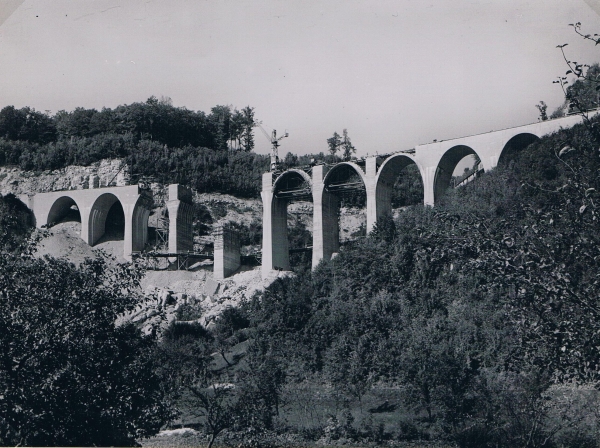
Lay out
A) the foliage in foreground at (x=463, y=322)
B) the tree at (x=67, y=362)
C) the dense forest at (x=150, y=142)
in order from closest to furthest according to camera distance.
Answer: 1. the foliage in foreground at (x=463, y=322)
2. the tree at (x=67, y=362)
3. the dense forest at (x=150, y=142)

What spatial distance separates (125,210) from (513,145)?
20.8 metres

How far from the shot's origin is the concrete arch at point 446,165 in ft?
109

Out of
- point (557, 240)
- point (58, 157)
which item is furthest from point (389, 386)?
point (58, 157)

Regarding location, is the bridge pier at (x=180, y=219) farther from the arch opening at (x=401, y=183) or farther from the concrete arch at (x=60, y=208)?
the arch opening at (x=401, y=183)

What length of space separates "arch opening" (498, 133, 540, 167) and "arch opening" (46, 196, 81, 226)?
82.4 ft

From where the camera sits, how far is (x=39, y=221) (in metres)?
43.7

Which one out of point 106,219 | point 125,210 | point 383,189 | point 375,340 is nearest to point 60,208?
point 106,219

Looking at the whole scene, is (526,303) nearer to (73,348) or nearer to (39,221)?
(73,348)

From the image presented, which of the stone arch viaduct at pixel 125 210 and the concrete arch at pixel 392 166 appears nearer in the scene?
the concrete arch at pixel 392 166

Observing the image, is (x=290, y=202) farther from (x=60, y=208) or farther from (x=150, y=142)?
(x=150, y=142)

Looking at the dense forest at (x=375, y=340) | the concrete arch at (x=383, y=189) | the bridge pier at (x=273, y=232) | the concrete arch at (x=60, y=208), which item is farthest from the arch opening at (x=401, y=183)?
the concrete arch at (x=60, y=208)

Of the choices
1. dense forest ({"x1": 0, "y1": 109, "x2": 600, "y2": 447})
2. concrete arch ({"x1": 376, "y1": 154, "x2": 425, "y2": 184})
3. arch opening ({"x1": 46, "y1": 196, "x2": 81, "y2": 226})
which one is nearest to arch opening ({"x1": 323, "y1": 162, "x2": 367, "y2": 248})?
concrete arch ({"x1": 376, "y1": 154, "x2": 425, "y2": 184})

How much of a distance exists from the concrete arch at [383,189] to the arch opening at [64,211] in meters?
19.3

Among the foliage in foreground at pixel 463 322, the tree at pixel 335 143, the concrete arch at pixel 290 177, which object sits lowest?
the foliage in foreground at pixel 463 322
